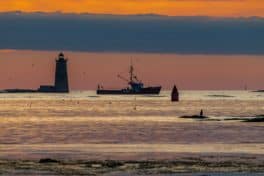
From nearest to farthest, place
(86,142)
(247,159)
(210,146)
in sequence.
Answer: (247,159) < (210,146) < (86,142)

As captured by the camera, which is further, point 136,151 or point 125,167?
point 136,151

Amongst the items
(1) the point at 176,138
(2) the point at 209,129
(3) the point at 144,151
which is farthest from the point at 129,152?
Answer: (2) the point at 209,129

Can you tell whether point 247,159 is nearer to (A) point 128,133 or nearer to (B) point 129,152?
(B) point 129,152

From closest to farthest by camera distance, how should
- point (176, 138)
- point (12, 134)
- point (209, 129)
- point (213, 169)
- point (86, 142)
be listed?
point (213, 169), point (86, 142), point (176, 138), point (12, 134), point (209, 129)

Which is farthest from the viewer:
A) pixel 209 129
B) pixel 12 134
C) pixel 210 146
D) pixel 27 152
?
pixel 209 129

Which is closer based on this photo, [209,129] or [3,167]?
[3,167]

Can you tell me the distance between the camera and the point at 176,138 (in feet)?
253

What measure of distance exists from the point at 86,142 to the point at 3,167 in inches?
1029

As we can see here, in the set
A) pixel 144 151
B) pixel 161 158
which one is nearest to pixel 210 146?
pixel 144 151

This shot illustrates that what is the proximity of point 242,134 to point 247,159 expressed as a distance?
1225 inches

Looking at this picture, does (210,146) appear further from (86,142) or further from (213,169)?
(213,169)

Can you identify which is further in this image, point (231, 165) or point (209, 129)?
point (209, 129)

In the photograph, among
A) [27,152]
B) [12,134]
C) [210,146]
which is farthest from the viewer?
[12,134]

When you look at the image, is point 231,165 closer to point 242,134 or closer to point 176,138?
point 176,138
